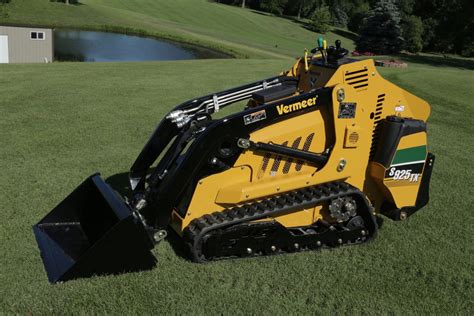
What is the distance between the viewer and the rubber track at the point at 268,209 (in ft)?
14.7

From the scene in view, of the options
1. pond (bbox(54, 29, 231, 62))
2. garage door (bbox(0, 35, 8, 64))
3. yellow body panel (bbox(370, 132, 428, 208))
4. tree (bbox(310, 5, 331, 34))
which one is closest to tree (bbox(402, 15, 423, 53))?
tree (bbox(310, 5, 331, 34))

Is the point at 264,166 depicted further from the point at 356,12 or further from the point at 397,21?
the point at 356,12

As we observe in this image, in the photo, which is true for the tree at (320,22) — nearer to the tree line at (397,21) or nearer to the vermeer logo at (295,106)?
the tree line at (397,21)

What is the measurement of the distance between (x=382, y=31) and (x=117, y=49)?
1065 inches

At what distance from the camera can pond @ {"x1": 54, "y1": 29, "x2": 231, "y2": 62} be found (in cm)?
3528

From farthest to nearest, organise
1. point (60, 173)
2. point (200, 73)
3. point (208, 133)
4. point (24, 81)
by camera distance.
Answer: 1. point (200, 73)
2. point (24, 81)
3. point (60, 173)
4. point (208, 133)

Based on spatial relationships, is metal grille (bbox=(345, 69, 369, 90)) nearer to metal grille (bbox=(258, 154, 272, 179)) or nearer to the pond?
metal grille (bbox=(258, 154, 272, 179))

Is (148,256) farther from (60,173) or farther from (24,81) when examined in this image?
(24,81)

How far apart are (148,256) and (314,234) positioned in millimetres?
1663

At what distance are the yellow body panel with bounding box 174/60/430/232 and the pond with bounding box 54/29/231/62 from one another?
29.8 meters

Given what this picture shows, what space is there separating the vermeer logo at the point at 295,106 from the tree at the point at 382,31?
47968 millimetres

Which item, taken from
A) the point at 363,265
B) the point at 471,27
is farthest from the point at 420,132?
the point at 471,27

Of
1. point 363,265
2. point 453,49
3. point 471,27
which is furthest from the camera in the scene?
point 453,49

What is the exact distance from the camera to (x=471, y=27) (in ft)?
153
